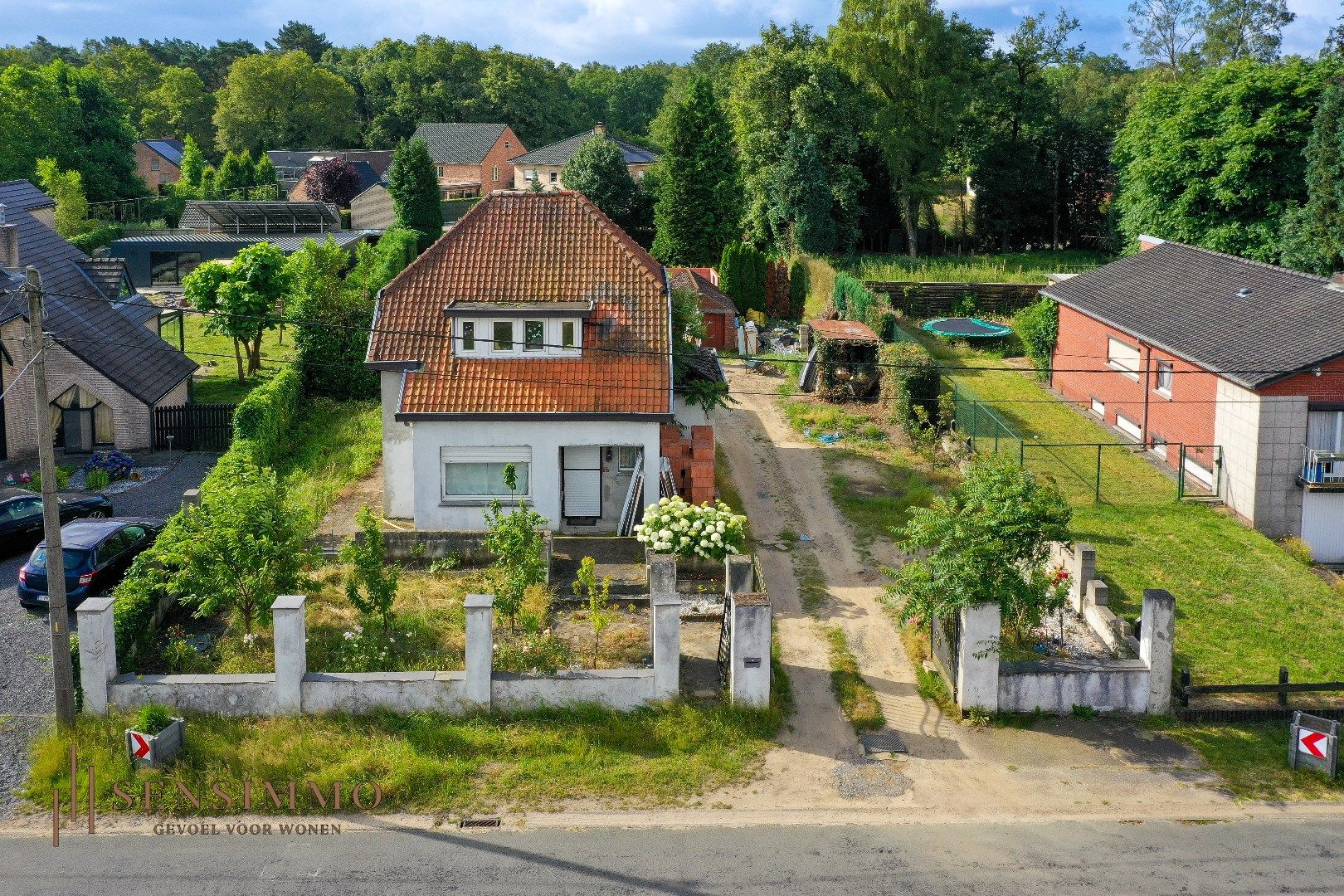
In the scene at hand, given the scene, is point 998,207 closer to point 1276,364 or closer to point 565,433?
point 1276,364

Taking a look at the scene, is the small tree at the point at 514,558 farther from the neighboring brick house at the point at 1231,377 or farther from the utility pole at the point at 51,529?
the neighboring brick house at the point at 1231,377

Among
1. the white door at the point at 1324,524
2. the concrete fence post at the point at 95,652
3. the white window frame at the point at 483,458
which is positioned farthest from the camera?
the white door at the point at 1324,524

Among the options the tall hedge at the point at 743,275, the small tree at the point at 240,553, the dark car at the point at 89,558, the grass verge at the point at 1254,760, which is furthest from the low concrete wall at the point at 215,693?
the tall hedge at the point at 743,275

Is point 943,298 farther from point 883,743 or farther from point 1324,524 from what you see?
point 883,743

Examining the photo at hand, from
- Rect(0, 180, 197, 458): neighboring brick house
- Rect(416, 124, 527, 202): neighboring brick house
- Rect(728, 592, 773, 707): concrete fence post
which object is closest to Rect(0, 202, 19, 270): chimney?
Rect(0, 180, 197, 458): neighboring brick house

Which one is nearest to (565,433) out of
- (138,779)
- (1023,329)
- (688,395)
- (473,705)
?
(688,395)

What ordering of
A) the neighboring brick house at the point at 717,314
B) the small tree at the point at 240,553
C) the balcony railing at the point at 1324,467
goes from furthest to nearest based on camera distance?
the neighboring brick house at the point at 717,314, the balcony railing at the point at 1324,467, the small tree at the point at 240,553
